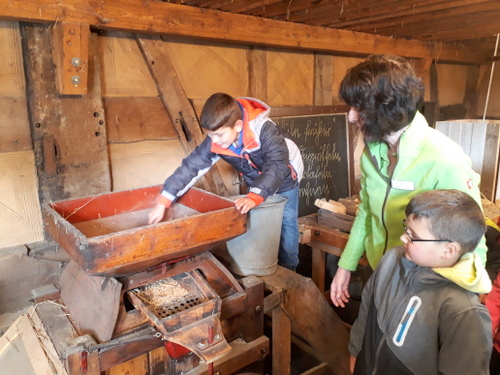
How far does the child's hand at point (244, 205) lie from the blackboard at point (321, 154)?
199 cm

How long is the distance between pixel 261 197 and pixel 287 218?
2.50ft

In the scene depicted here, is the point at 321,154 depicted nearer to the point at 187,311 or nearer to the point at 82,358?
the point at 187,311

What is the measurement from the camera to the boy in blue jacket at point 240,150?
2041mm

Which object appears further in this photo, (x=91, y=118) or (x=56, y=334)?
(x=91, y=118)

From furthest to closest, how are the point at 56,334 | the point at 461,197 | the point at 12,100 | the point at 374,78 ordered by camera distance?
the point at 12,100
the point at 56,334
the point at 374,78
the point at 461,197

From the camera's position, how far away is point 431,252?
1.28 meters

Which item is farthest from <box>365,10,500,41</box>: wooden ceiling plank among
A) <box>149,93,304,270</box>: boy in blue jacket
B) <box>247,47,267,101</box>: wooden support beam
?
<box>149,93,304,270</box>: boy in blue jacket

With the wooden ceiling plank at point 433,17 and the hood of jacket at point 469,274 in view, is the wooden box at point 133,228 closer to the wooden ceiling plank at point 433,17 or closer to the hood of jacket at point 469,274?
the hood of jacket at point 469,274

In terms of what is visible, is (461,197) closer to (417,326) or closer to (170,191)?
(417,326)

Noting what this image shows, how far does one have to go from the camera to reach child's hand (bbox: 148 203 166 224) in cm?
208

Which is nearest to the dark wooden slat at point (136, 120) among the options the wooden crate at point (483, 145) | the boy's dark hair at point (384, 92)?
the boy's dark hair at point (384, 92)

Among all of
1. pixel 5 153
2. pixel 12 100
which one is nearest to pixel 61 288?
pixel 5 153

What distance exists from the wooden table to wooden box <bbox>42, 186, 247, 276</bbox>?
4.41 ft

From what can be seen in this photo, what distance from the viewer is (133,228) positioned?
1664 millimetres
